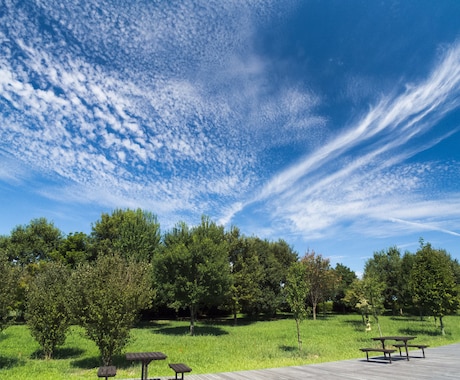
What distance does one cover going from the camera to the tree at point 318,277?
46969mm

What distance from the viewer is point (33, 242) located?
160ft

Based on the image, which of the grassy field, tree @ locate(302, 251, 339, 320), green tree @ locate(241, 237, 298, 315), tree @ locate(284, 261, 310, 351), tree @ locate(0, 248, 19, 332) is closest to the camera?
the grassy field

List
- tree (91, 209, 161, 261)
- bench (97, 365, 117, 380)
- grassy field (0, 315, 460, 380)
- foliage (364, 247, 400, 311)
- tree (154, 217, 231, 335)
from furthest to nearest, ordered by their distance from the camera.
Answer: foliage (364, 247, 400, 311)
tree (91, 209, 161, 261)
tree (154, 217, 231, 335)
grassy field (0, 315, 460, 380)
bench (97, 365, 117, 380)

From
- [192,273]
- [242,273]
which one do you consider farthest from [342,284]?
[192,273]

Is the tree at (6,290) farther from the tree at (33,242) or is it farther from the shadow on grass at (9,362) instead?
the tree at (33,242)

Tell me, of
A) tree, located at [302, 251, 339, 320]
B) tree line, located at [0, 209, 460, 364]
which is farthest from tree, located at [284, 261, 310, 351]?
tree, located at [302, 251, 339, 320]

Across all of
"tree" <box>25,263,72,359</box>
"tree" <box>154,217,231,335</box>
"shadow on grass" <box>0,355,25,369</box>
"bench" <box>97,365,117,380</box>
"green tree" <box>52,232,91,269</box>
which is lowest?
"shadow on grass" <box>0,355,25,369</box>

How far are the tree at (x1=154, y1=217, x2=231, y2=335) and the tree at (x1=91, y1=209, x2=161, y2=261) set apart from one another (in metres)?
7.56

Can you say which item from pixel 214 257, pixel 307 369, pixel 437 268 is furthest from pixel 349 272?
pixel 307 369

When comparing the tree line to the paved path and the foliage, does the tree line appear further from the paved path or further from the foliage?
the paved path

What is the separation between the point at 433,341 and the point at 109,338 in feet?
70.8

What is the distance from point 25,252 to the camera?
4756 cm

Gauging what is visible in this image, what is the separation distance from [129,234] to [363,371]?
3500cm

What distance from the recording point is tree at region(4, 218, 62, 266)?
154 ft
